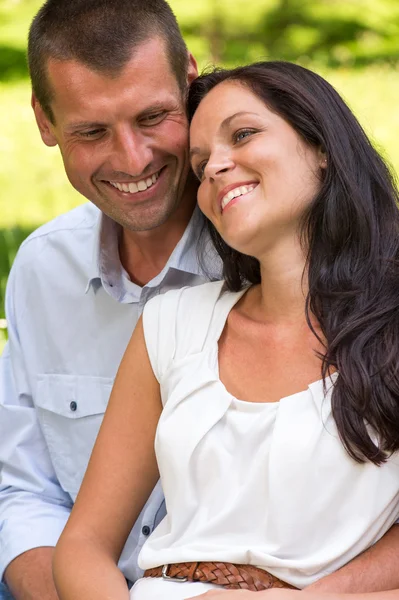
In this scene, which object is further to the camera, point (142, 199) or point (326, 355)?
point (142, 199)

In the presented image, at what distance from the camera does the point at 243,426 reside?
2223mm

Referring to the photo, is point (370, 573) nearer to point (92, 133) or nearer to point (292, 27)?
point (92, 133)

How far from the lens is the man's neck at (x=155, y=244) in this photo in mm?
2877

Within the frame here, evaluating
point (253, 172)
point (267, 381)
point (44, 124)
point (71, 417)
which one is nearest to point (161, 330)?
point (267, 381)

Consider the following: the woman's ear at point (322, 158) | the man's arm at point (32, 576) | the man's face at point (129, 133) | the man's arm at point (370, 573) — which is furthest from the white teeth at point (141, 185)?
the man's arm at point (370, 573)

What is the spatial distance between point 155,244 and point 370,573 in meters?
1.10

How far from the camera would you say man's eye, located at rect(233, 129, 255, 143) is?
2330mm

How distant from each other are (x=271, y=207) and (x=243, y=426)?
1.50 ft

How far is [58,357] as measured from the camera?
3.02 metres

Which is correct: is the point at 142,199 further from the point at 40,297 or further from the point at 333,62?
the point at 333,62

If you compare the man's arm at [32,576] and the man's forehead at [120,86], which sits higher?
the man's forehead at [120,86]

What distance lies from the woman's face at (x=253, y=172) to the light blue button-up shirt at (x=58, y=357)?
0.45 meters

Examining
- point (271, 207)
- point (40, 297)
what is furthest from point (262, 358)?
point (40, 297)

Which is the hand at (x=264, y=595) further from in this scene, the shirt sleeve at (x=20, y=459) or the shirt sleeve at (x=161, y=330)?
the shirt sleeve at (x=20, y=459)
